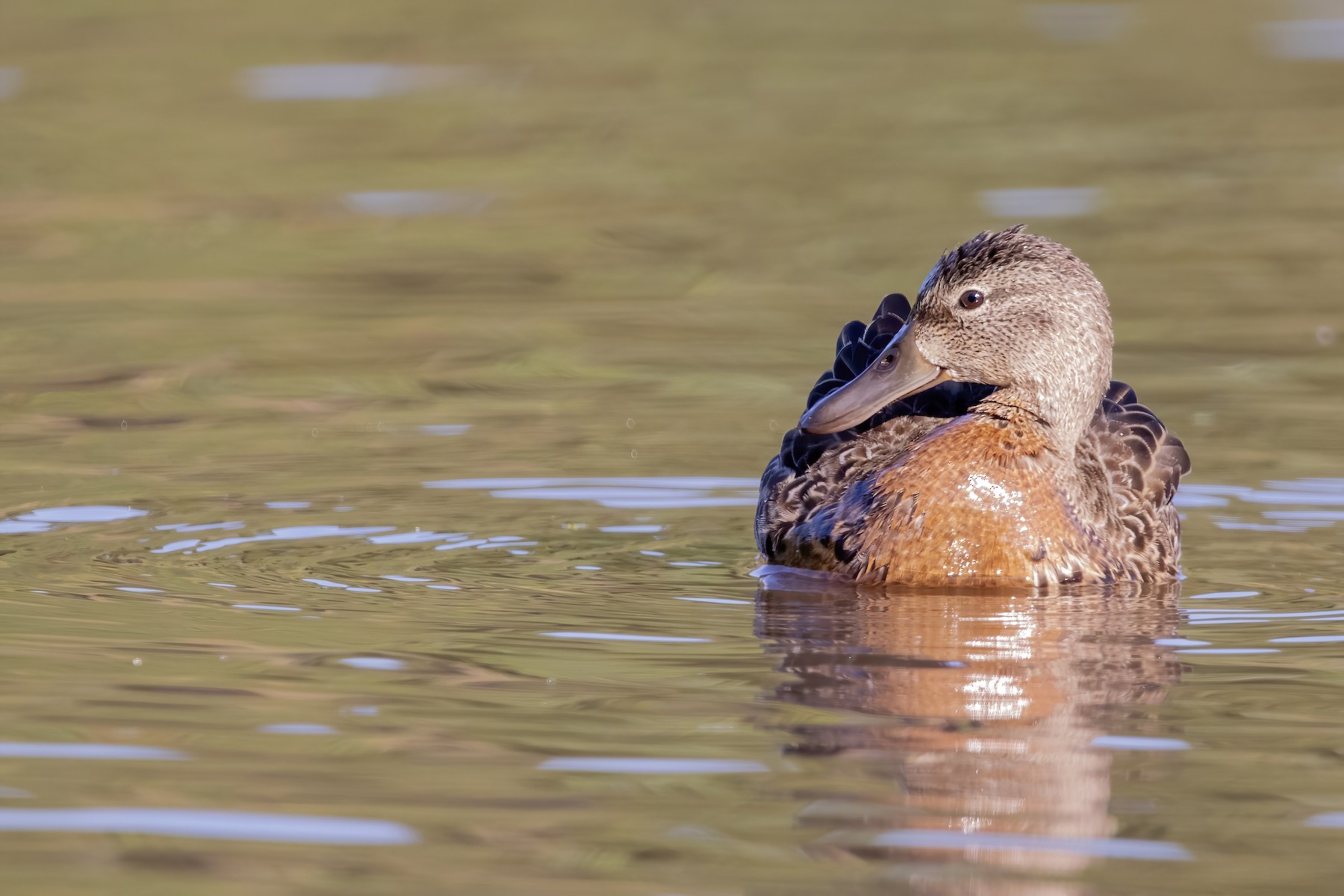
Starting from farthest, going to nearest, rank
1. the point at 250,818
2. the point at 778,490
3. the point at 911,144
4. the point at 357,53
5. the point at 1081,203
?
the point at 357,53 → the point at 911,144 → the point at 1081,203 → the point at 778,490 → the point at 250,818

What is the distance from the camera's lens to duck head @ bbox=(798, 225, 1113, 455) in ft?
30.3

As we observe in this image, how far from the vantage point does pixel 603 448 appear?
11.3m

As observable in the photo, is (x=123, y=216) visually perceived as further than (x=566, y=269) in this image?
Yes

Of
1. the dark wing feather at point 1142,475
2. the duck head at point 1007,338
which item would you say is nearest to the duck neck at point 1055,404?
the duck head at point 1007,338

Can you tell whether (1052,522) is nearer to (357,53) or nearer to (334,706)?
(334,706)

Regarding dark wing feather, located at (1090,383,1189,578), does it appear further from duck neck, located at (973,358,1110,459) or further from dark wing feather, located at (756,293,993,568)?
dark wing feather, located at (756,293,993,568)

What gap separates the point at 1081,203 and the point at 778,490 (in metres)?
7.43

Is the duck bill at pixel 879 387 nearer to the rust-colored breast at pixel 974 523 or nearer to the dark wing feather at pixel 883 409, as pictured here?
the rust-colored breast at pixel 974 523

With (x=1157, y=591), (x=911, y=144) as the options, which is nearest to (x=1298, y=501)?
(x=1157, y=591)

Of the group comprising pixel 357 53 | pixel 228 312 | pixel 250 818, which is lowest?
pixel 250 818

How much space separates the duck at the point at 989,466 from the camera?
893cm

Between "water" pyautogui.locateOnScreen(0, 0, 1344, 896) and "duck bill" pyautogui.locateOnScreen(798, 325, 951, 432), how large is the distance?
2.21 ft

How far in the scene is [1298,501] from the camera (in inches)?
400

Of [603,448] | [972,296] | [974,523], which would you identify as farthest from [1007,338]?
[603,448]
